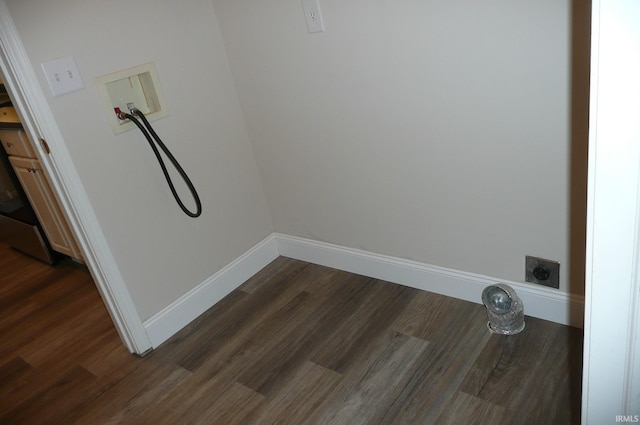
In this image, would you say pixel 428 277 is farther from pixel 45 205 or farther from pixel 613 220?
pixel 45 205

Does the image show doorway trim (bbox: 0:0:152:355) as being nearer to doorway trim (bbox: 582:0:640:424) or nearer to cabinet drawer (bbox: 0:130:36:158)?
cabinet drawer (bbox: 0:130:36:158)

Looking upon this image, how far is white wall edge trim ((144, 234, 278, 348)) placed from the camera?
2.18 metres

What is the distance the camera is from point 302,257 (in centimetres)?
261

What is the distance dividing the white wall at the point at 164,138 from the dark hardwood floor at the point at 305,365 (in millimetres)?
284

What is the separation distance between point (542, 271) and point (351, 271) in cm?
90

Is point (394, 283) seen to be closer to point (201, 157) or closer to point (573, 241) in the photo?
point (573, 241)

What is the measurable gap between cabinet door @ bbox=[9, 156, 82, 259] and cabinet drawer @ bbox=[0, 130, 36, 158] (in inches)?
1.3

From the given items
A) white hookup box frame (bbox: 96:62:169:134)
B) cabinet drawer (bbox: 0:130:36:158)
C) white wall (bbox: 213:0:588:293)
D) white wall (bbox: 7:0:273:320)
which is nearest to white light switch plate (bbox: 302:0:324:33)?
white wall (bbox: 213:0:588:293)

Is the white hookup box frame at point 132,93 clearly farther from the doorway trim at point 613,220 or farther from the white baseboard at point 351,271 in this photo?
the doorway trim at point 613,220

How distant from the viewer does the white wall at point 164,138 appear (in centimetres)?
177

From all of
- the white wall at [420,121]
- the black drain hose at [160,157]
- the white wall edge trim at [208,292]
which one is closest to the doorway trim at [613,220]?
the white wall at [420,121]

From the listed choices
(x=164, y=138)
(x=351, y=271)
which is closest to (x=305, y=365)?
(x=351, y=271)

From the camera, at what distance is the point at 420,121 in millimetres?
1833

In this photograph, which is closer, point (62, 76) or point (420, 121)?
point (62, 76)
